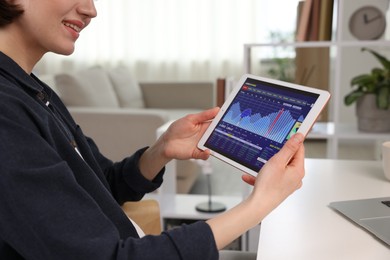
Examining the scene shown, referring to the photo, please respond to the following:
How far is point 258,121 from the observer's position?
2.77ft

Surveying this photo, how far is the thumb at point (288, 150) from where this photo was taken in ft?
2.37

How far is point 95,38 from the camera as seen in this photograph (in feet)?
15.8

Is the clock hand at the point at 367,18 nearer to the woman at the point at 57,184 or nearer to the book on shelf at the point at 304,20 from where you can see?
the book on shelf at the point at 304,20

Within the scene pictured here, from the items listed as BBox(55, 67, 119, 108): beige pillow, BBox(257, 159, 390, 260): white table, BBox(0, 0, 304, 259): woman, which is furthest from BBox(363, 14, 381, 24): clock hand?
BBox(55, 67, 119, 108): beige pillow

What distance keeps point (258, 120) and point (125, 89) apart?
2999 mm

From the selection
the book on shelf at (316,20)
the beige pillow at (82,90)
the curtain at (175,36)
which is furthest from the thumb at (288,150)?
the curtain at (175,36)

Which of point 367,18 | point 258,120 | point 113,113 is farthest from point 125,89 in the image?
point 258,120

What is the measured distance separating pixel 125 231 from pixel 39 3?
41 centimetres

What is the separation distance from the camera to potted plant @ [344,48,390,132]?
1953 millimetres

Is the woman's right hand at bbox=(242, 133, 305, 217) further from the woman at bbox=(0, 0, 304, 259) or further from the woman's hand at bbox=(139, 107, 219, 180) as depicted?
the woman's hand at bbox=(139, 107, 219, 180)

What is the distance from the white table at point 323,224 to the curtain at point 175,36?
11.6 feet

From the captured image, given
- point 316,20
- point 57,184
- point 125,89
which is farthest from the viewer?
point 125,89

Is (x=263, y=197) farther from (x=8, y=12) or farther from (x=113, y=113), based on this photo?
(x=113, y=113)

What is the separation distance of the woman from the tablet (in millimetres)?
46
